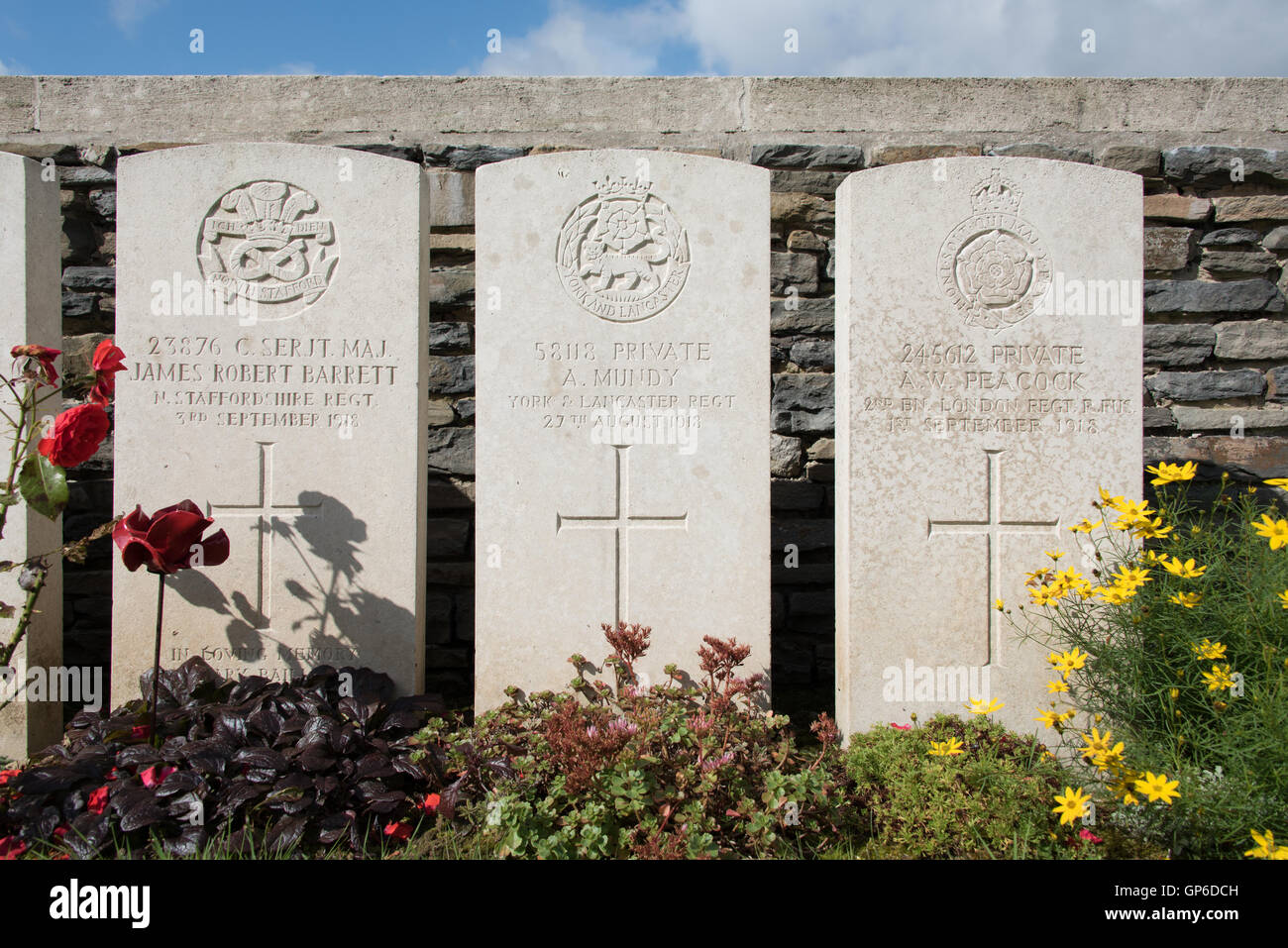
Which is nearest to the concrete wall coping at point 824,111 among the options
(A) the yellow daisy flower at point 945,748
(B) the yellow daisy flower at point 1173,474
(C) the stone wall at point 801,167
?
(C) the stone wall at point 801,167

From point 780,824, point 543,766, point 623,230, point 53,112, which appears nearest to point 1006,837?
point 780,824

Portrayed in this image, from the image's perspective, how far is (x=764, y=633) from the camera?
124 inches

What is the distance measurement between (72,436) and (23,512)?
92 cm

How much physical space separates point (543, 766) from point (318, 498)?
145cm

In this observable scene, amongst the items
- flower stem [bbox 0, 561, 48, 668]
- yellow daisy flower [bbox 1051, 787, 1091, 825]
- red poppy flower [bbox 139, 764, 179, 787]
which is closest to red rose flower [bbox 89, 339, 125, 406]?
flower stem [bbox 0, 561, 48, 668]

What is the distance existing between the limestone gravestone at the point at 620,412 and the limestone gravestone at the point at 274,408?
379 mm

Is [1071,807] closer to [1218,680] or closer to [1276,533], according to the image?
[1218,680]

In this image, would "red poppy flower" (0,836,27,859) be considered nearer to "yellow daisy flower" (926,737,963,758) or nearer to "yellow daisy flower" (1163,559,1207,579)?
"yellow daisy flower" (926,737,963,758)

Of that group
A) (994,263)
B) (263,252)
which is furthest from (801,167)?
(263,252)

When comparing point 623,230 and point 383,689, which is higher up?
point 623,230

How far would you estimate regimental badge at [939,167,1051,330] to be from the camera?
3.12 m

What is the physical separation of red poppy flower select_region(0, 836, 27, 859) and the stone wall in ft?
6.39

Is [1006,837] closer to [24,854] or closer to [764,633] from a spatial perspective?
[764,633]

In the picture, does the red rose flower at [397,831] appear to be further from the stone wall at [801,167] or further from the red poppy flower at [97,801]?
the stone wall at [801,167]
